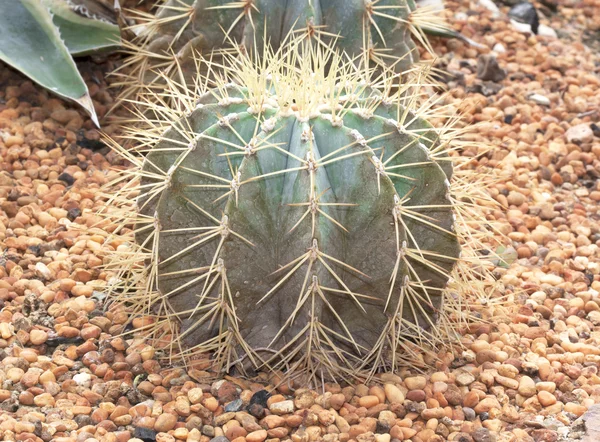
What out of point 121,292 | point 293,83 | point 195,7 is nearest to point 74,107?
point 195,7

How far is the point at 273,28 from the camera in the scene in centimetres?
389

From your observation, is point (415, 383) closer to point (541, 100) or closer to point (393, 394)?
point (393, 394)

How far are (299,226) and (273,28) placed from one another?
1.45m

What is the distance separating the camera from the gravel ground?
2.75 metres

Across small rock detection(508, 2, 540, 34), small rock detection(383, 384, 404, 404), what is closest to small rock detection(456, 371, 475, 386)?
small rock detection(383, 384, 404, 404)

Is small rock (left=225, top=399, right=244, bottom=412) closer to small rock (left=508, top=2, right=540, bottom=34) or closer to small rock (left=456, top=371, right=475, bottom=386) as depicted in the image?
small rock (left=456, top=371, right=475, bottom=386)

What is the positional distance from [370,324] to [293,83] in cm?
80

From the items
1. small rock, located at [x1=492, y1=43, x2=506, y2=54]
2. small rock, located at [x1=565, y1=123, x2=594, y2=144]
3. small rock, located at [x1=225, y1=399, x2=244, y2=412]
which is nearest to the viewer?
small rock, located at [x1=225, y1=399, x2=244, y2=412]

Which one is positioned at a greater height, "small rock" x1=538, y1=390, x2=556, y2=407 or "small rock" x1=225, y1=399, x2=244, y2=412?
"small rock" x1=225, y1=399, x2=244, y2=412

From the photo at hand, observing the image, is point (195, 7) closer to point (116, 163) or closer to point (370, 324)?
point (116, 163)

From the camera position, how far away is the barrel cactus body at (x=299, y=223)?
8.95 ft

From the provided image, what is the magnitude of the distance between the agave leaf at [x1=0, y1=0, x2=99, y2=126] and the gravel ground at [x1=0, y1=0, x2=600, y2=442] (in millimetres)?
359

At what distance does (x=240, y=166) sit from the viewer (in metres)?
2.73

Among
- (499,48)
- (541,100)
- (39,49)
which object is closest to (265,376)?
(39,49)
